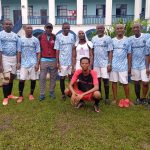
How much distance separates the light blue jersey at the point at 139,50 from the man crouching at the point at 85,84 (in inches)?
43.4

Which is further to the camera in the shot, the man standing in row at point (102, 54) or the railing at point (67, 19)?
the railing at point (67, 19)

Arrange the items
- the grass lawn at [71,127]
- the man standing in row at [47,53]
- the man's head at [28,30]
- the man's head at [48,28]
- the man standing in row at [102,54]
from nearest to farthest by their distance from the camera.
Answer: the grass lawn at [71,127]
the man standing in row at [102,54]
the man's head at [28,30]
the man's head at [48,28]
the man standing in row at [47,53]

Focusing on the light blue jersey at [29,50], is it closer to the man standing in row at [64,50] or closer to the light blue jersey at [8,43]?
the light blue jersey at [8,43]

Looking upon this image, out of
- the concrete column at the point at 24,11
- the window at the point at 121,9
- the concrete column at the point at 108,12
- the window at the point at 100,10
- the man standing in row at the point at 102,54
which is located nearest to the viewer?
the man standing in row at the point at 102,54

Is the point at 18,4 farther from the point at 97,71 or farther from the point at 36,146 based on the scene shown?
the point at 36,146

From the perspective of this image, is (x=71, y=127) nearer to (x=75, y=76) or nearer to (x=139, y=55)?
(x=75, y=76)

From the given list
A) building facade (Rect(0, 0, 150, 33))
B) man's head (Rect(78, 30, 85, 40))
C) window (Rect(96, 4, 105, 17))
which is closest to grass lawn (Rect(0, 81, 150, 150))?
man's head (Rect(78, 30, 85, 40))

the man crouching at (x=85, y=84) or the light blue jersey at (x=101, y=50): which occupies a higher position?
the light blue jersey at (x=101, y=50)

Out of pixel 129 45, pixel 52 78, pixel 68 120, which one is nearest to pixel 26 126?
pixel 68 120

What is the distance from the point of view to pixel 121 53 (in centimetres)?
663

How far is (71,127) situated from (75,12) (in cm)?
2461

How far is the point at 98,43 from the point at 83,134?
2.53 meters

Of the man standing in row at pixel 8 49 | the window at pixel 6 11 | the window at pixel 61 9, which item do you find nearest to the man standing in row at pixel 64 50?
the man standing in row at pixel 8 49

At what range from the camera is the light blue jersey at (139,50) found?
6578mm
